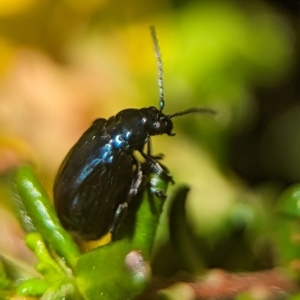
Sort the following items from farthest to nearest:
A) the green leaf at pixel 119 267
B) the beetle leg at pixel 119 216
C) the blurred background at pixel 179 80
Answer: the blurred background at pixel 179 80 < the beetle leg at pixel 119 216 < the green leaf at pixel 119 267

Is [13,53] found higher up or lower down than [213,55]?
higher up

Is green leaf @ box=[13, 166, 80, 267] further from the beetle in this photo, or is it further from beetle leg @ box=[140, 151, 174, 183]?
beetle leg @ box=[140, 151, 174, 183]

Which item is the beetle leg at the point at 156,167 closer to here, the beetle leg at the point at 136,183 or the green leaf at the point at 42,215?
the beetle leg at the point at 136,183

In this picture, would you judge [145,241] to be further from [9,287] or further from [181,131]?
[181,131]

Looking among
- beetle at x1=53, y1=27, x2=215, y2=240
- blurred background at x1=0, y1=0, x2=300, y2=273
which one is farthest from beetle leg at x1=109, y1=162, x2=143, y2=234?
blurred background at x1=0, y1=0, x2=300, y2=273

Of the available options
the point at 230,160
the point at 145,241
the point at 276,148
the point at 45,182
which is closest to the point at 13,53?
the point at 45,182

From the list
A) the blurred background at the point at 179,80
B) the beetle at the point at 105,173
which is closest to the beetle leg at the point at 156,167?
the beetle at the point at 105,173
